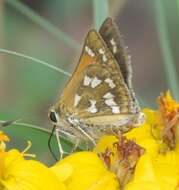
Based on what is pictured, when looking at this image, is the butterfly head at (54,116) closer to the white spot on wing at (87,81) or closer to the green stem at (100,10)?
the white spot on wing at (87,81)

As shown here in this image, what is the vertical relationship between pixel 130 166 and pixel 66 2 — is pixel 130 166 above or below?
below

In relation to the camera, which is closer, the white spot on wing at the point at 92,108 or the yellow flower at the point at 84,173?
the yellow flower at the point at 84,173

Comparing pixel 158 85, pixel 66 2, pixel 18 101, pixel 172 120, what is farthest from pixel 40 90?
pixel 172 120

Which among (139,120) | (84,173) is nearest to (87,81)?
(139,120)

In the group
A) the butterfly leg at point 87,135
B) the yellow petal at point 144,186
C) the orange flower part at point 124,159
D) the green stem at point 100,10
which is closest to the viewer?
the yellow petal at point 144,186

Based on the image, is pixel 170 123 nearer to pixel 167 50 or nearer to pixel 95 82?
pixel 95 82

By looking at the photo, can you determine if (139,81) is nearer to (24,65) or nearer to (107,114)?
(24,65)

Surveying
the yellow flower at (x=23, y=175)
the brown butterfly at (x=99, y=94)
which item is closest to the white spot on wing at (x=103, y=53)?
the brown butterfly at (x=99, y=94)
